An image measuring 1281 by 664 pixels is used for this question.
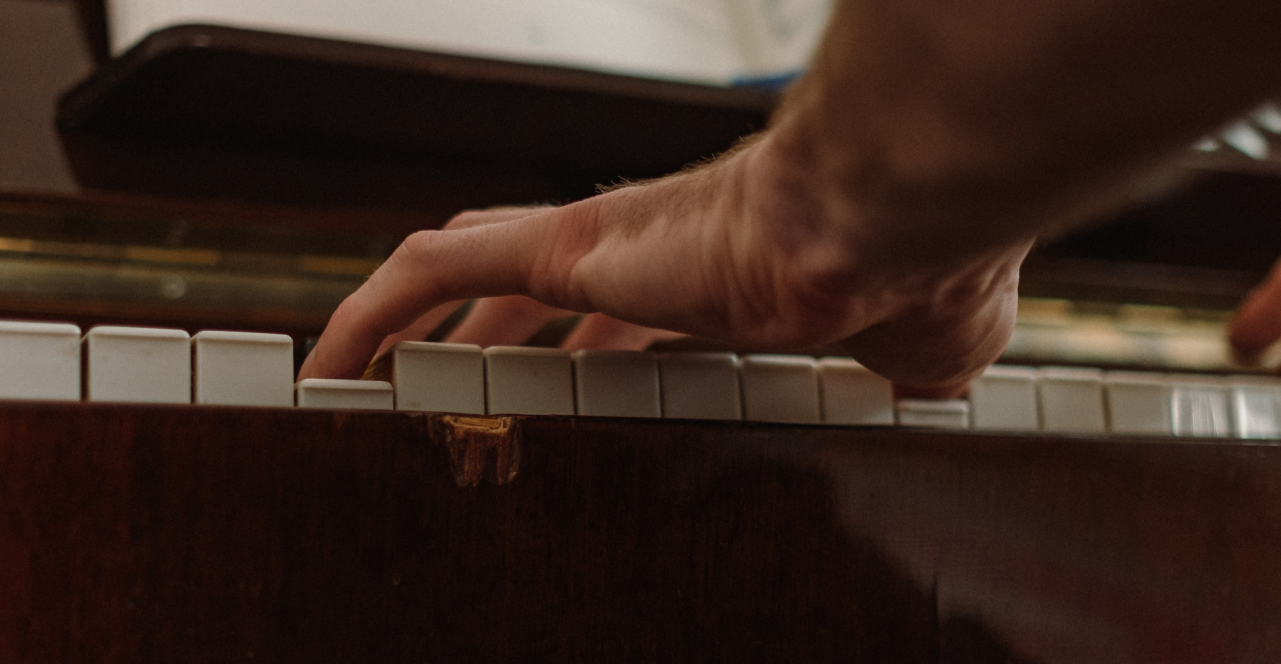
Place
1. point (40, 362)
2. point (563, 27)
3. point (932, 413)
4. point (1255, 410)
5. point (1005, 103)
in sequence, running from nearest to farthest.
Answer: point (1005, 103)
point (40, 362)
point (932, 413)
point (1255, 410)
point (563, 27)

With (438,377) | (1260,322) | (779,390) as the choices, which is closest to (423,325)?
(438,377)

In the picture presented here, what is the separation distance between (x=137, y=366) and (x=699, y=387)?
0.32 m

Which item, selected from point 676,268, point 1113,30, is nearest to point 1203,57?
point 1113,30

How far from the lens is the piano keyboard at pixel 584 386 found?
472 mm

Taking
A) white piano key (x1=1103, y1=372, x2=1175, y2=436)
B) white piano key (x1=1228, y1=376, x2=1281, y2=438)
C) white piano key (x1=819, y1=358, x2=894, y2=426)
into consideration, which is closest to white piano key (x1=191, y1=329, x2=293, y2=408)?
white piano key (x1=819, y1=358, x2=894, y2=426)

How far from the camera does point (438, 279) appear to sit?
60 centimetres

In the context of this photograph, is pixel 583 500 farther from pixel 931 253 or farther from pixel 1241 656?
pixel 1241 656

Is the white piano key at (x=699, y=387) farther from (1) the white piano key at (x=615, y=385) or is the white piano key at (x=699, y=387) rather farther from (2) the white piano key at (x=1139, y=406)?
(2) the white piano key at (x=1139, y=406)

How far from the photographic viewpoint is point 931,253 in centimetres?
44

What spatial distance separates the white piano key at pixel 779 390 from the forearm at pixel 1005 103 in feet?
0.68

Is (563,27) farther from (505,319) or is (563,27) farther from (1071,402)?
(1071,402)

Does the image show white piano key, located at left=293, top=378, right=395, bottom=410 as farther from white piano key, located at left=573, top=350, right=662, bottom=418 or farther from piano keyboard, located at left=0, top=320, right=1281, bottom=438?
white piano key, located at left=573, top=350, right=662, bottom=418

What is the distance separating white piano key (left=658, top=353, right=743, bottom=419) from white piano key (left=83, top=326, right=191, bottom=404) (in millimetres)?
277

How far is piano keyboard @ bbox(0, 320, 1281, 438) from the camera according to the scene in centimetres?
47
